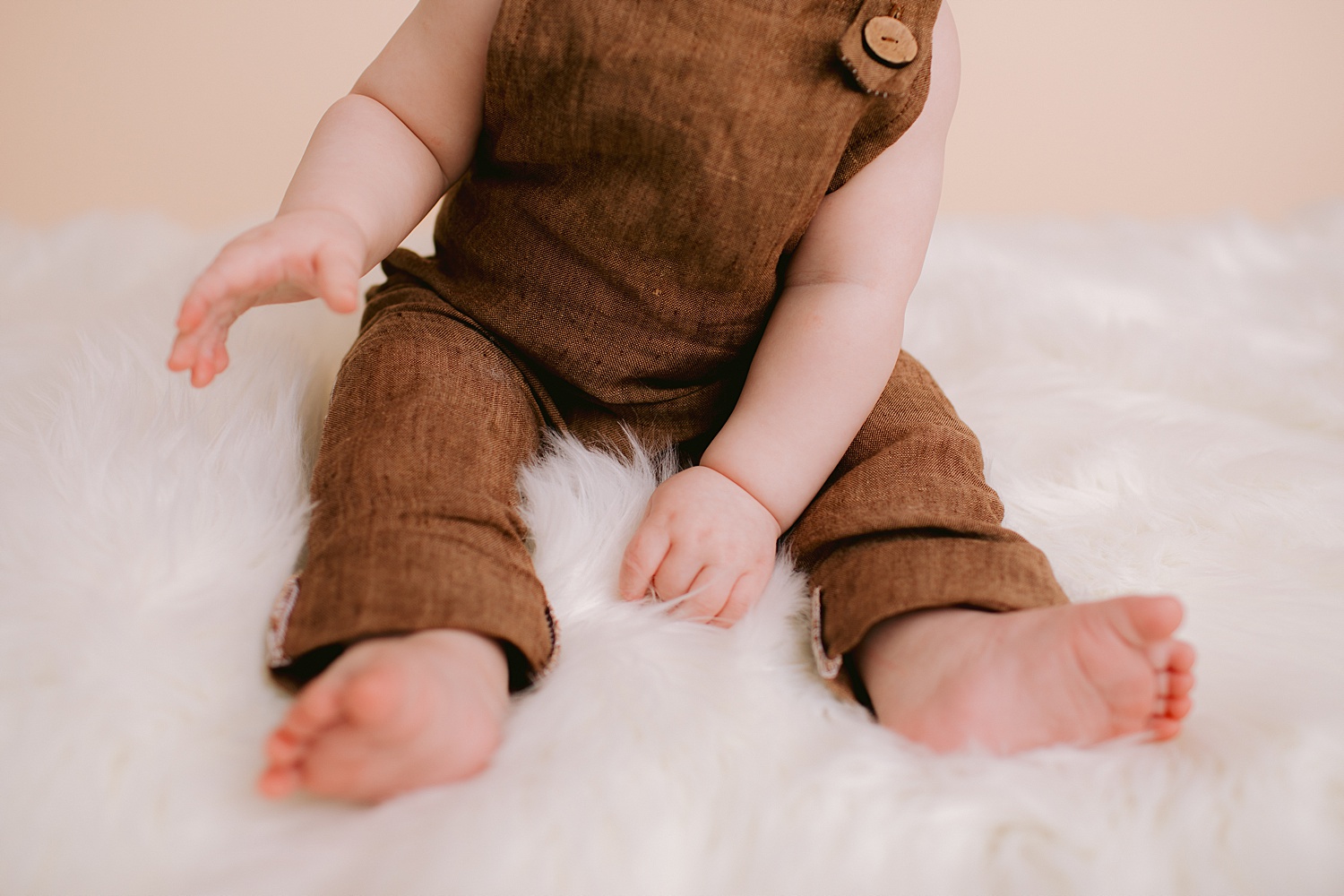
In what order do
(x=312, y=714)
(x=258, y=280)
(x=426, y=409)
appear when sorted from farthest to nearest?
(x=426, y=409) < (x=258, y=280) < (x=312, y=714)

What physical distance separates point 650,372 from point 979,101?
146cm

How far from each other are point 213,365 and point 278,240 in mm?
72

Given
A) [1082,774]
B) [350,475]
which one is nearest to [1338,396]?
[1082,774]

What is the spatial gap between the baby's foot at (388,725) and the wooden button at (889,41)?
437mm

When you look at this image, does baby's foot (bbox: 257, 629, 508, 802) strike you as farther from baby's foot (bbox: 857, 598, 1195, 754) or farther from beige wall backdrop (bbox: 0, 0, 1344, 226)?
beige wall backdrop (bbox: 0, 0, 1344, 226)

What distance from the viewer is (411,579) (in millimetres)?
484

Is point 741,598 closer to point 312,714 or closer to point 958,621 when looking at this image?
point 958,621

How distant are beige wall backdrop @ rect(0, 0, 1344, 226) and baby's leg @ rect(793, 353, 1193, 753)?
1404 millimetres

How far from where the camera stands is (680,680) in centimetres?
51

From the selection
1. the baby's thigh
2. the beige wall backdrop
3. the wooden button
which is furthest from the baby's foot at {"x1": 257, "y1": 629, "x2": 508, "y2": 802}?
the beige wall backdrop

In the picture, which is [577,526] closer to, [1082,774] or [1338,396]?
[1082,774]

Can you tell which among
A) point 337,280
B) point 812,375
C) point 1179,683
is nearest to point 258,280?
point 337,280

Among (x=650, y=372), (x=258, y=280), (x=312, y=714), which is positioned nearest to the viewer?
(x=312, y=714)

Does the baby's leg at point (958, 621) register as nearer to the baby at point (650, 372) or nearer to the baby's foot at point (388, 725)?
the baby at point (650, 372)
